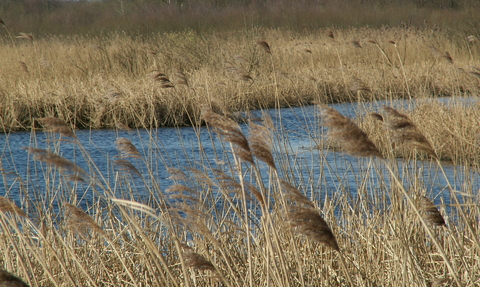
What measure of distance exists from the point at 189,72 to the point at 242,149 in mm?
9189

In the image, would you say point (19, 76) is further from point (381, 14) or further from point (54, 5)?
point (54, 5)

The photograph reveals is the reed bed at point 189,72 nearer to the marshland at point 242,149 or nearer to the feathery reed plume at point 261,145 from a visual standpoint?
the marshland at point 242,149

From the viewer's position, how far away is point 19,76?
9727mm

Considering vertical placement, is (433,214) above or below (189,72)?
above

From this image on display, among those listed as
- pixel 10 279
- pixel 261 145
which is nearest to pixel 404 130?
pixel 261 145

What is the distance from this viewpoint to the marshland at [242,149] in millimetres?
1669

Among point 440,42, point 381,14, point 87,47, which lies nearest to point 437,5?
point 381,14

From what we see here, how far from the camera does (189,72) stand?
10516 mm

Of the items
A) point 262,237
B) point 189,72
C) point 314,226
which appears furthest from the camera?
point 189,72

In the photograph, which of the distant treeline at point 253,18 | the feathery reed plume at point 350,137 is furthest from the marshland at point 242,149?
the distant treeline at point 253,18

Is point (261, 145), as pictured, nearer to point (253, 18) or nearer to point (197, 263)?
point (197, 263)

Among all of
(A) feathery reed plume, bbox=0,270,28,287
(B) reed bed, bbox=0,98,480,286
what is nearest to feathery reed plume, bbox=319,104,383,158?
(B) reed bed, bbox=0,98,480,286

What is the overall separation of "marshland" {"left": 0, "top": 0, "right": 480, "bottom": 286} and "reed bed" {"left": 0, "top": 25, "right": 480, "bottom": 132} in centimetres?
6

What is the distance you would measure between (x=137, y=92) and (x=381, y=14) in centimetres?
1363
